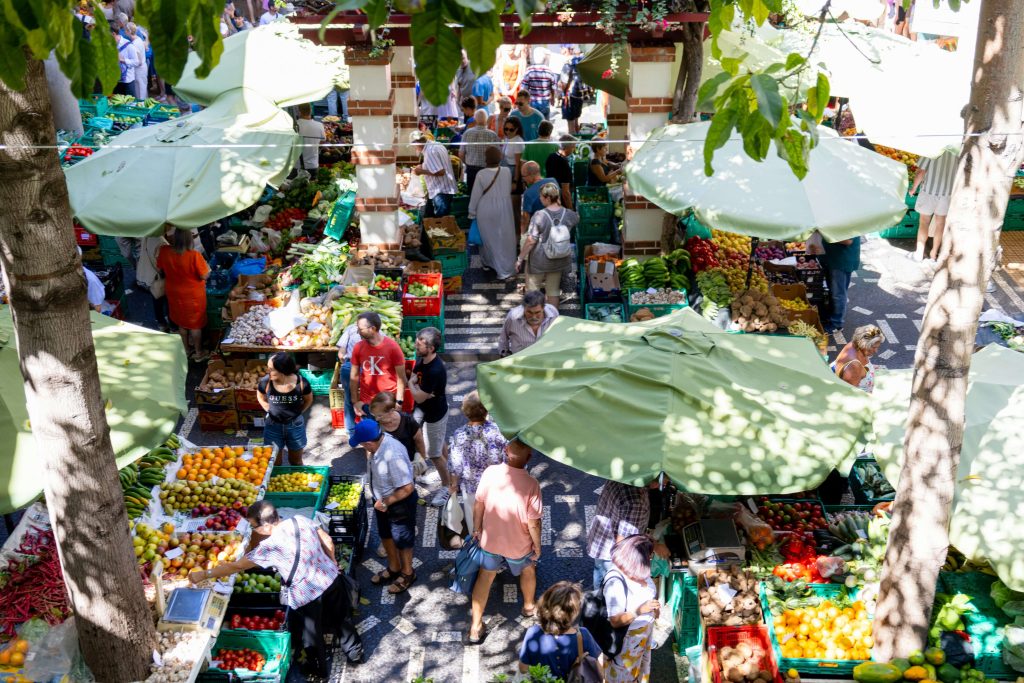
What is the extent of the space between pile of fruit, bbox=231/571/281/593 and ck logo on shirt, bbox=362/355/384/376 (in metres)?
2.31

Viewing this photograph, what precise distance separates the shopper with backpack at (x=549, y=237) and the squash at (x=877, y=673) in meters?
5.83

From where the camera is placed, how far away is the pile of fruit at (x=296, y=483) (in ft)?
26.7

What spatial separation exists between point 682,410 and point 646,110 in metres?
5.82

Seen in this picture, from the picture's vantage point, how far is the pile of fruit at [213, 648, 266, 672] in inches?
261

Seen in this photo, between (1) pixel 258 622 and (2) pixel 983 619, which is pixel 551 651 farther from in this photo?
(2) pixel 983 619

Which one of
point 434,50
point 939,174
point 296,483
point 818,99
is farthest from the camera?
point 939,174

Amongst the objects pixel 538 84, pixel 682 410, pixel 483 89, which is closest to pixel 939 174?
pixel 538 84

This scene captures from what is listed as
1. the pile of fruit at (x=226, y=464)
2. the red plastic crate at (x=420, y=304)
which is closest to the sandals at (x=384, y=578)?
the pile of fruit at (x=226, y=464)

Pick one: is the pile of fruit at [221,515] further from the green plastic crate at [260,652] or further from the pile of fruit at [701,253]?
the pile of fruit at [701,253]

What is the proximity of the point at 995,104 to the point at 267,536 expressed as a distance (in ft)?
16.1

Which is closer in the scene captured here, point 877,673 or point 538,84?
point 877,673

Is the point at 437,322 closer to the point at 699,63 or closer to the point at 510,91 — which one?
the point at 699,63

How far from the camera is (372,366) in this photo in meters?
8.88

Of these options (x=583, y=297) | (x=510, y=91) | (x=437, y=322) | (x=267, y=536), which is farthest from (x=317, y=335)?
(x=510, y=91)
